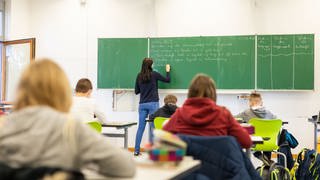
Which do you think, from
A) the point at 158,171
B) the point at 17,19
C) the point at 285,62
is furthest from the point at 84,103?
the point at 17,19

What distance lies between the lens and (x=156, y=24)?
7070mm

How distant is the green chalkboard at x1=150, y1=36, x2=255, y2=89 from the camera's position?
6598 millimetres

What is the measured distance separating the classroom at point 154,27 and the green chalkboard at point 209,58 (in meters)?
0.14

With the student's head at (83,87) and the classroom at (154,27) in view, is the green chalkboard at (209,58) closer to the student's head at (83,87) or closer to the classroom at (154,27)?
the classroom at (154,27)

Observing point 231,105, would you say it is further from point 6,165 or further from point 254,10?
point 6,165

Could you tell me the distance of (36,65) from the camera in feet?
4.86

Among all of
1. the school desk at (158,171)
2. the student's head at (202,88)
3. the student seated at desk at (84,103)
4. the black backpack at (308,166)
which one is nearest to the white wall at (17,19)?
the student seated at desk at (84,103)

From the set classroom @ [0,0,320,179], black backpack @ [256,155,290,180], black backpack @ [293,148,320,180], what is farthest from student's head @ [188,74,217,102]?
classroom @ [0,0,320,179]

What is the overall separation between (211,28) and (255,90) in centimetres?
124

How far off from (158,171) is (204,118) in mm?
820

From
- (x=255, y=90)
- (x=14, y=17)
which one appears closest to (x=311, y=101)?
(x=255, y=90)

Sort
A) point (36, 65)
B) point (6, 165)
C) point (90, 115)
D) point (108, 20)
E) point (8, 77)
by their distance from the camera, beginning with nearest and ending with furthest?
point (6, 165) < point (36, 65) < point (90, 115) < point (108, 20) < point (8, 77)

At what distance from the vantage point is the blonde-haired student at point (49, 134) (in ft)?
4.55

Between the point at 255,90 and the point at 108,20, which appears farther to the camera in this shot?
the point at 108,20
